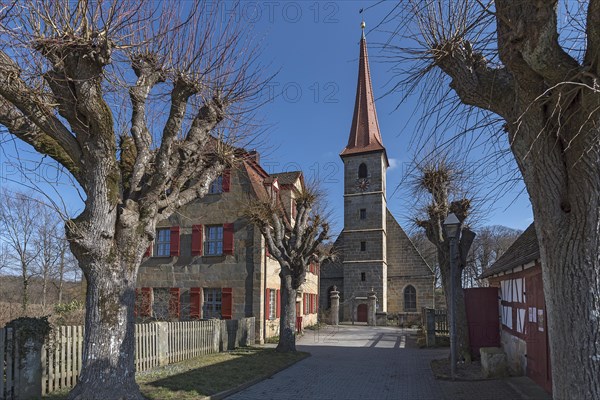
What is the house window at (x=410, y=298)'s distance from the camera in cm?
3597

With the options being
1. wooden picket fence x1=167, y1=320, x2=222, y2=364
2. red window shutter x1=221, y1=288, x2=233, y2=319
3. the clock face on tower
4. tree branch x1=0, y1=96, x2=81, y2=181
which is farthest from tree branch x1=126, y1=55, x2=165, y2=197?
the clock face on tower

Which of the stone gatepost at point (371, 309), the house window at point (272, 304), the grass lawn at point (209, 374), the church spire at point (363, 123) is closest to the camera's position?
the grass lawn at point (209, 374)

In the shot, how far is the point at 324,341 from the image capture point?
21.1 metres

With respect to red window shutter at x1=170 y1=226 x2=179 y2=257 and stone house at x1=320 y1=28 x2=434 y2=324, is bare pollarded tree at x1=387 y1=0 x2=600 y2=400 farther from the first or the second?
stone house at x1=320 y1=28 x2=434 y2=324

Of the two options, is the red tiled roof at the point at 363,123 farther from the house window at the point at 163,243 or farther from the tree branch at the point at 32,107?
the tree branch at the point at 32,107

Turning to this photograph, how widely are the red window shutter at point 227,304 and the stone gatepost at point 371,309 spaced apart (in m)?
15.3

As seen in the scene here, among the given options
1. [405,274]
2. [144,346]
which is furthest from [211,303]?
[405,274]

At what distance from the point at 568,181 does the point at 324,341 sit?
18796mm

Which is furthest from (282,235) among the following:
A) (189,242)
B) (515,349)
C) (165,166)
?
(165,166)

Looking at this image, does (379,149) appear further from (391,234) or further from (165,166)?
(165,166)

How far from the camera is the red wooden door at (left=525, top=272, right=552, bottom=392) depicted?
8.52m

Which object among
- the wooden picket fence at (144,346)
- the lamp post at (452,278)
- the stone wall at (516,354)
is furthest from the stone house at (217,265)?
the stone wall at (516,354)

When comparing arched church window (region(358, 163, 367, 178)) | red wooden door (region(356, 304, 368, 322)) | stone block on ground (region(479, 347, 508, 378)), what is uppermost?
arched church window (region(358, 163, 367, 178))

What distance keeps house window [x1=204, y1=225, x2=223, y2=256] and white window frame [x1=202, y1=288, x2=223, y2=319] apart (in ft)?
5.38
